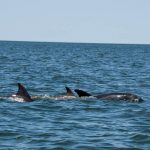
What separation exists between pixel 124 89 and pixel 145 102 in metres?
7.53

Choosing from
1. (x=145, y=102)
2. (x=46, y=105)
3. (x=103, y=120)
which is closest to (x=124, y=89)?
(x=145, y=102)

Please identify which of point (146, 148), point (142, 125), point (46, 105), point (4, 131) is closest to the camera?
point (146, 148)

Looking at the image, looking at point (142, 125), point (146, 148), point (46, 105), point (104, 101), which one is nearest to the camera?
point (146, 148)

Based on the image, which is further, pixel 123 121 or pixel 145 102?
pixel 145 102

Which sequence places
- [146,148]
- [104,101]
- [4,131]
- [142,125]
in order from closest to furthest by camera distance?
[146,148]
[4,131]
[142,125]
[104,101]

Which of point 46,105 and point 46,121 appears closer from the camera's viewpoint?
point 46,121

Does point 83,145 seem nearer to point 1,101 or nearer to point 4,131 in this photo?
point 4,131

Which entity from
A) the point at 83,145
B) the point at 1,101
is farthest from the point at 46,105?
the point at 83,145

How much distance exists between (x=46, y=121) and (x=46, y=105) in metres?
4.56

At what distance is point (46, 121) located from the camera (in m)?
20.6

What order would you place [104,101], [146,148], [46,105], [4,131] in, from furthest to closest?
[104,101] < [46,105] < [4,131] < [146,148]

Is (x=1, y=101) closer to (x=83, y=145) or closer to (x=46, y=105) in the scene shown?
(x=46, y=105)

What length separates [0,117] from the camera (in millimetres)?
21250

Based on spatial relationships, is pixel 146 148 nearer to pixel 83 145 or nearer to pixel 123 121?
pixel 83 145
